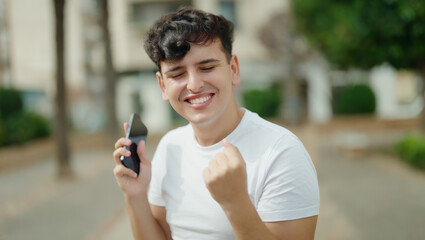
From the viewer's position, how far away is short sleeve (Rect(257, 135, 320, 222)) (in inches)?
58.0

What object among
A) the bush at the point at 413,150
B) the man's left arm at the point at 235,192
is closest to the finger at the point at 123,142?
the man's left arm at the point at 235,192

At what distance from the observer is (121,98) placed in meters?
20.5

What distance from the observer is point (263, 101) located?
54.3 feet

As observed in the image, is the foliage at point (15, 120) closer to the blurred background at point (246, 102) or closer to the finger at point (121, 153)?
the blurred background at point (246, 102)

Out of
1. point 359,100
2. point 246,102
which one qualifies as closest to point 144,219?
point 246,102

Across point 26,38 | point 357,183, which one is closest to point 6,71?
point 26,38

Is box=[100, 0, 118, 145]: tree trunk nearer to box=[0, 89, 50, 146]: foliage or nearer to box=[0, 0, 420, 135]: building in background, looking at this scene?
box=[0, 89, 50, 146]: foliage

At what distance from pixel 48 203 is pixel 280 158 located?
20.4 feet

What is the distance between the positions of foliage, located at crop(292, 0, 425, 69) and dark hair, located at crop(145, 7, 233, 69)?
6.99 m

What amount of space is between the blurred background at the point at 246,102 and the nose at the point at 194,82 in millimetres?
1588

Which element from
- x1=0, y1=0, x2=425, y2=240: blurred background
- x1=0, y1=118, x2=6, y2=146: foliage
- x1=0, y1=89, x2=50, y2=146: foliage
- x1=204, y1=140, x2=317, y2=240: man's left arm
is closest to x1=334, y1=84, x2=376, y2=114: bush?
x1=0, y1=0, x2=425, y2=240: blurred background

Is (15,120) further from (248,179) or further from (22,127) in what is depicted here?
(248,179)

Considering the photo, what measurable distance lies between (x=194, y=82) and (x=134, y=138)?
406 millimetres

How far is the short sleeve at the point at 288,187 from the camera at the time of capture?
147cm
